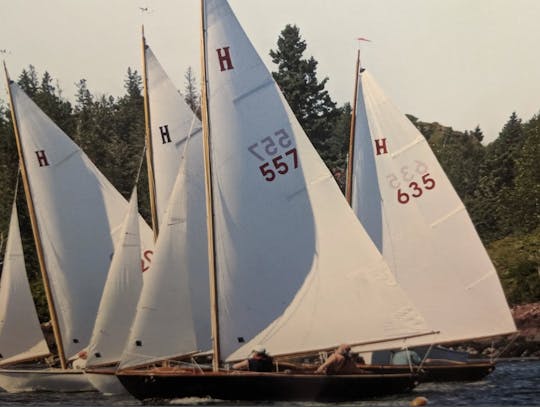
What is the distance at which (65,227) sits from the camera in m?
42.0

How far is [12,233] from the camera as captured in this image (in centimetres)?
4100

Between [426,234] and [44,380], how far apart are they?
14.2 meters

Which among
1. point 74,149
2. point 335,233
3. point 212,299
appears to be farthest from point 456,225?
point 74,149

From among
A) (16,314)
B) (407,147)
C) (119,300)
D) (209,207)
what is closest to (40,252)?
(16,314)

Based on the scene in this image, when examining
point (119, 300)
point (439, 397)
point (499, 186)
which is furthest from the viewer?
point (499, 186)

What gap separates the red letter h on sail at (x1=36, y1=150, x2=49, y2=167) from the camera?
41.9 meters

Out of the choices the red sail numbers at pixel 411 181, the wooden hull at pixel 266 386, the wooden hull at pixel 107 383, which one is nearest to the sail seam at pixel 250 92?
the wooden hull at pixel 266 386

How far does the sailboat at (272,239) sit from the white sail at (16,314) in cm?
996

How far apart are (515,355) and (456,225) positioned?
25.2 metres

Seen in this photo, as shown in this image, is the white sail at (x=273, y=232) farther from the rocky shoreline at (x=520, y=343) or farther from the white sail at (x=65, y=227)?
the rocky shoreline at (x=520, y=343)

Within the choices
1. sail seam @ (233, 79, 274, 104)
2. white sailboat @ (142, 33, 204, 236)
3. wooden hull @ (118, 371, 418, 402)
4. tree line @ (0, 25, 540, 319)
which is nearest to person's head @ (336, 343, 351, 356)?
wooden hull @ (118, 371, 418, 402)

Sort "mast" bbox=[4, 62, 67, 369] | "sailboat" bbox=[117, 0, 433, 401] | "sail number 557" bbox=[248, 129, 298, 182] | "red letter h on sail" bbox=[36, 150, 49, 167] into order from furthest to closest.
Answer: "red letter h on sail" bbox=[36, 150, 49, 167] → "mast" bbox=[4, 62, 67, 369] → "sail number 557" bbox=[248, 129, 298, 182] → "sailboat" bbox=[117, 0, 433, 401]

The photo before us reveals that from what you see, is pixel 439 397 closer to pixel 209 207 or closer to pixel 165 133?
pixel 209 207

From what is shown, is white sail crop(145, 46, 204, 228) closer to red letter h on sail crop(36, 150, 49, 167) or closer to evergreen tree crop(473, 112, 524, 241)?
red letter h on sail crop(36, 150, 49, 167)
